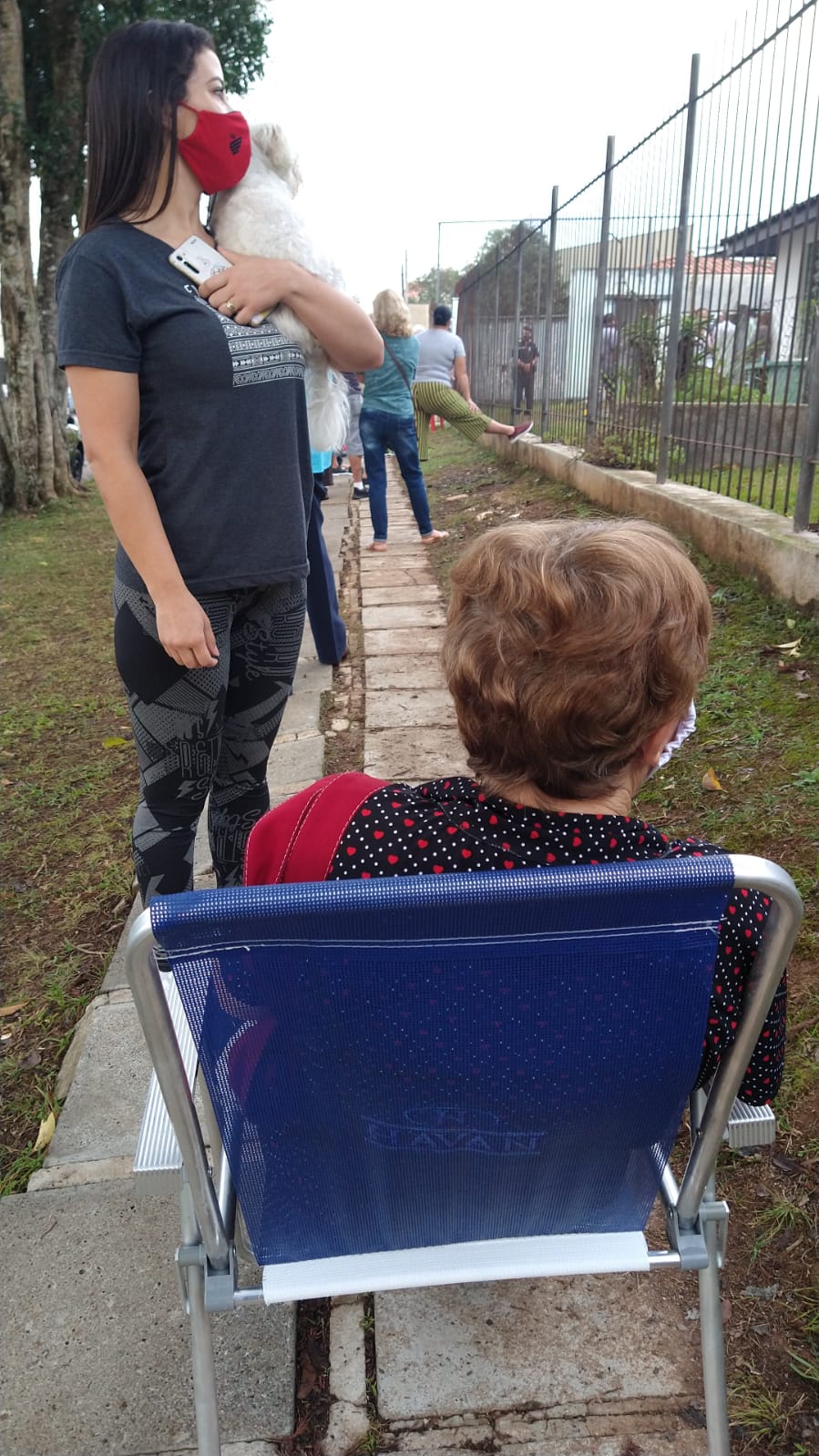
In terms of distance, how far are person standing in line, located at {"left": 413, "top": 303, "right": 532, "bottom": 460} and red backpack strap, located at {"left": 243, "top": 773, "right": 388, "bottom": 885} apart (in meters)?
7.49

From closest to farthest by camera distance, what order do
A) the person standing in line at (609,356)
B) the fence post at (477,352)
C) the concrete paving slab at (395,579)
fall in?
the concrete paving slab at (395,579)
the person standing in line at (609,356)
the fence post at (477,352)

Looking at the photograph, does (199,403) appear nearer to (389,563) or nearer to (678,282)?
(678,282)

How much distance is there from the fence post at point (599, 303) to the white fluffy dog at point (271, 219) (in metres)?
6.03

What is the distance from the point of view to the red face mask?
5.30 feet

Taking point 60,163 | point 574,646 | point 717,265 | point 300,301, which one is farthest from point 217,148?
point 60,163

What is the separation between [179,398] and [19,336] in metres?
9.71

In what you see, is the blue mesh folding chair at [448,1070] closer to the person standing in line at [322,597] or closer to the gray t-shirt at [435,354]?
the person standing in line at [322,597]

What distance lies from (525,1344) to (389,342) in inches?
240

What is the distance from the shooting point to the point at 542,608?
3.31 ft

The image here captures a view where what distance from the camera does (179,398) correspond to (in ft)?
5.30

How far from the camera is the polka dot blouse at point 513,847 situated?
1.03m

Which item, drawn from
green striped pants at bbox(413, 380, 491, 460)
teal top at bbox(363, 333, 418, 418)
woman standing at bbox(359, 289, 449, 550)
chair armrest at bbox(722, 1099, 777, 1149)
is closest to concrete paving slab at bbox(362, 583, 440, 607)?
woman standing at bbox(359, 289, 449, 550)

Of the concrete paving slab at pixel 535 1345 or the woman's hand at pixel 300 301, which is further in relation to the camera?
the woman's hand at pixel 300 301

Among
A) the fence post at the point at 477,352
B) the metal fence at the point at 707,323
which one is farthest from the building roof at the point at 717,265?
the fence post at the point at 477,352
